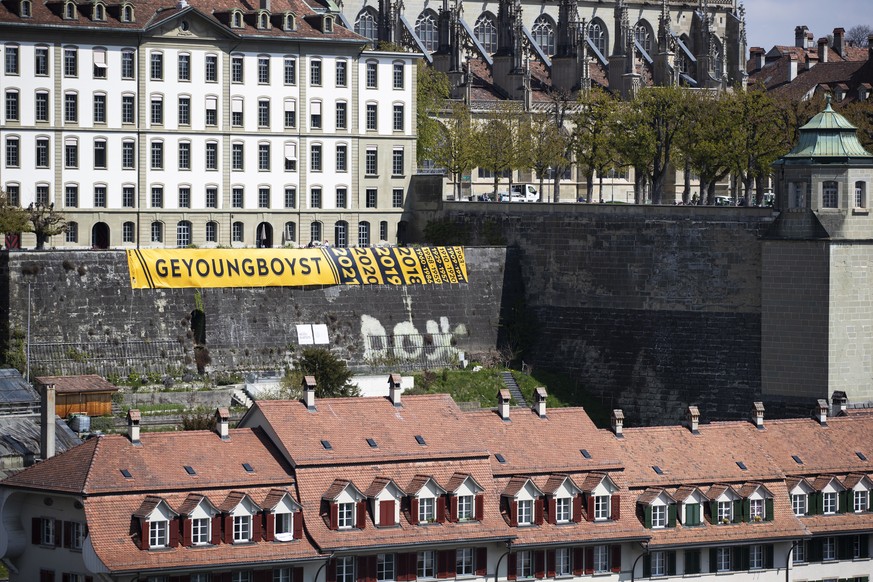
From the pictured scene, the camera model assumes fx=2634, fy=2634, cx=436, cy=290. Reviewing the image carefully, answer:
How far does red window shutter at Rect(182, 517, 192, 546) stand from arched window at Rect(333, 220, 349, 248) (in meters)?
54.8

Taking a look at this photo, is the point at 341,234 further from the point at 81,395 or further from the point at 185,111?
the point at 81,395

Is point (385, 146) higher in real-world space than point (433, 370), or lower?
higher

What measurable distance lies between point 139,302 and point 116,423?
999cm

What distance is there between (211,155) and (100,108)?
239 inches

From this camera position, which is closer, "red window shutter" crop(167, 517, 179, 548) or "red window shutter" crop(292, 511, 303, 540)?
"red window shutter" crop(167, 517, 179, 548)

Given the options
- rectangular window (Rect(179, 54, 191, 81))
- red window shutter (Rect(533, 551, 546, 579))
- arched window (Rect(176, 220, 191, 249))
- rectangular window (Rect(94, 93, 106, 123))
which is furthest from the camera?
arched window (Rect(176, 220, 191, 249))

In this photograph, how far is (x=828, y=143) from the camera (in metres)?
109

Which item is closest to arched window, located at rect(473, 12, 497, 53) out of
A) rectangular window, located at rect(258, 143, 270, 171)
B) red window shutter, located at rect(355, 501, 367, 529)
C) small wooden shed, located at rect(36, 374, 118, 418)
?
rectangular window, located at rect(258, 143, 270, 171)

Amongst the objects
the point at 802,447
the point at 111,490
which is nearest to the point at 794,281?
the point at 802,447

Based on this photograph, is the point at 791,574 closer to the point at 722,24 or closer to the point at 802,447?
the point at 802,447

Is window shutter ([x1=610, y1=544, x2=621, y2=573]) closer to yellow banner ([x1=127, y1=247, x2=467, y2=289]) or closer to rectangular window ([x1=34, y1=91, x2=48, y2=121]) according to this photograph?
yellow banner ([x1=127, y1=247, x2=467, y2=289])

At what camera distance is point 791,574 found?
8294 centimetres

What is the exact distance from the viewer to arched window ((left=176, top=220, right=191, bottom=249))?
123 metres

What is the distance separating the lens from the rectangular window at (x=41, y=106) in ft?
390
